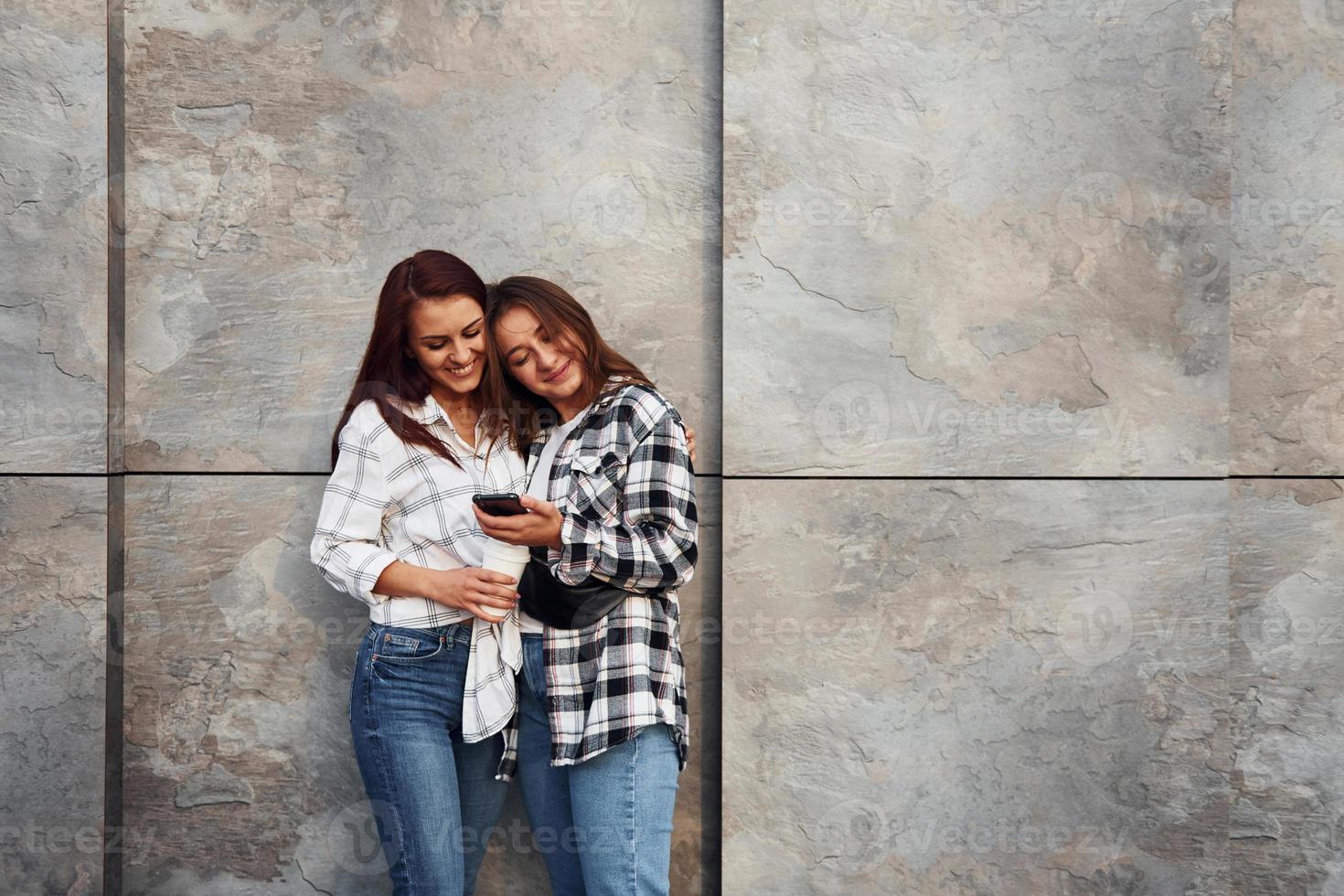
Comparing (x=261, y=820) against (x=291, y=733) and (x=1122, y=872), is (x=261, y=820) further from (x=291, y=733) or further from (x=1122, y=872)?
(x=1122, y=872)

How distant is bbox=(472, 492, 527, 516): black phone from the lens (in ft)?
5.89

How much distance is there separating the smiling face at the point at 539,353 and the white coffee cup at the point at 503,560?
373mm

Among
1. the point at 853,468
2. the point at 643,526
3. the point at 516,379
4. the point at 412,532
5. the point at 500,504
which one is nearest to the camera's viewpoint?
the point at 500,504

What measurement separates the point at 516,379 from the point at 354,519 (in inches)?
20.0

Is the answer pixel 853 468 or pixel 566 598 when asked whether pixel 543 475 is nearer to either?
pixel 566 598

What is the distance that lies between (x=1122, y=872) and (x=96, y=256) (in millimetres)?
3443

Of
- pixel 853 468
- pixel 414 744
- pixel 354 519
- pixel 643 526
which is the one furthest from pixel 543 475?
pixel 853 468

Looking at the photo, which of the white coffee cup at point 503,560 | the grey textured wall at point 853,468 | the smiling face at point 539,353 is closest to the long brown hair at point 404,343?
the smiling face at point 539,353

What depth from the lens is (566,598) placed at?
1914 millimetres

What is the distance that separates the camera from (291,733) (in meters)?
2.54

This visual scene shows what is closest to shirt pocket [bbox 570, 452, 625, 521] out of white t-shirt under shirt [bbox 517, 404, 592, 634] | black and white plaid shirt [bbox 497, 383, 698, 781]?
black and white plaid shirt [bbox 497, 383, 698, 781]

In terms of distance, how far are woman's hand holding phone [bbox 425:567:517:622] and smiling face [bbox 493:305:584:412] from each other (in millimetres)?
446

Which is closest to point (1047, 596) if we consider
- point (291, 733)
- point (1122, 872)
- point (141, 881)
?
point (1122, 872)

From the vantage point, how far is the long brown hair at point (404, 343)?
199cm
